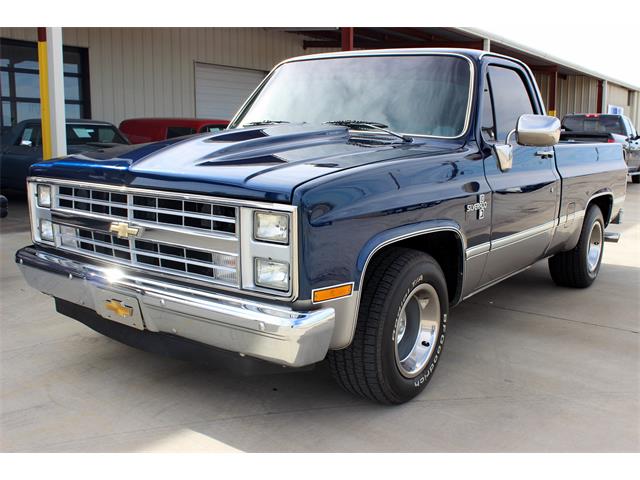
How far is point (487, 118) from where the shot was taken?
420 centimetres

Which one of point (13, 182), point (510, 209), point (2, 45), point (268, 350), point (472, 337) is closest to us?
point (268, 350)

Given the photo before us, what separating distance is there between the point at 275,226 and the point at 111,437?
1.28 metres

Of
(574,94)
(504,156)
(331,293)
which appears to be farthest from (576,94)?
(331,293)

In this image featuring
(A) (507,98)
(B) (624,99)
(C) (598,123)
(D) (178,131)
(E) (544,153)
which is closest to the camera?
(A) (507,98)

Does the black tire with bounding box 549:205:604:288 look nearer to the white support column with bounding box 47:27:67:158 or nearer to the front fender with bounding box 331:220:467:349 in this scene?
the front fender with bounding box 331:220:467:349

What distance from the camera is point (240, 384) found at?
3.62 metres

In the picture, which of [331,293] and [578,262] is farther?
[578,262]

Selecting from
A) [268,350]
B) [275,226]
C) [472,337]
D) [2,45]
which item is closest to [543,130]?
[472,337]

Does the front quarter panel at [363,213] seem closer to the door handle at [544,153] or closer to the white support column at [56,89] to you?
the door handle at [544,153]

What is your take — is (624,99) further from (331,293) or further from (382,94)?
(331,293)

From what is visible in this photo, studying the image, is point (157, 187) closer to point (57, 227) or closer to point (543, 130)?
point (57, 227)

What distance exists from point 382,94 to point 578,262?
2.82 metres

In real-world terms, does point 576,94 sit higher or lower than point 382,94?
higher

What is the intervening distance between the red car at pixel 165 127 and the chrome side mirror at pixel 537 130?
707cm
